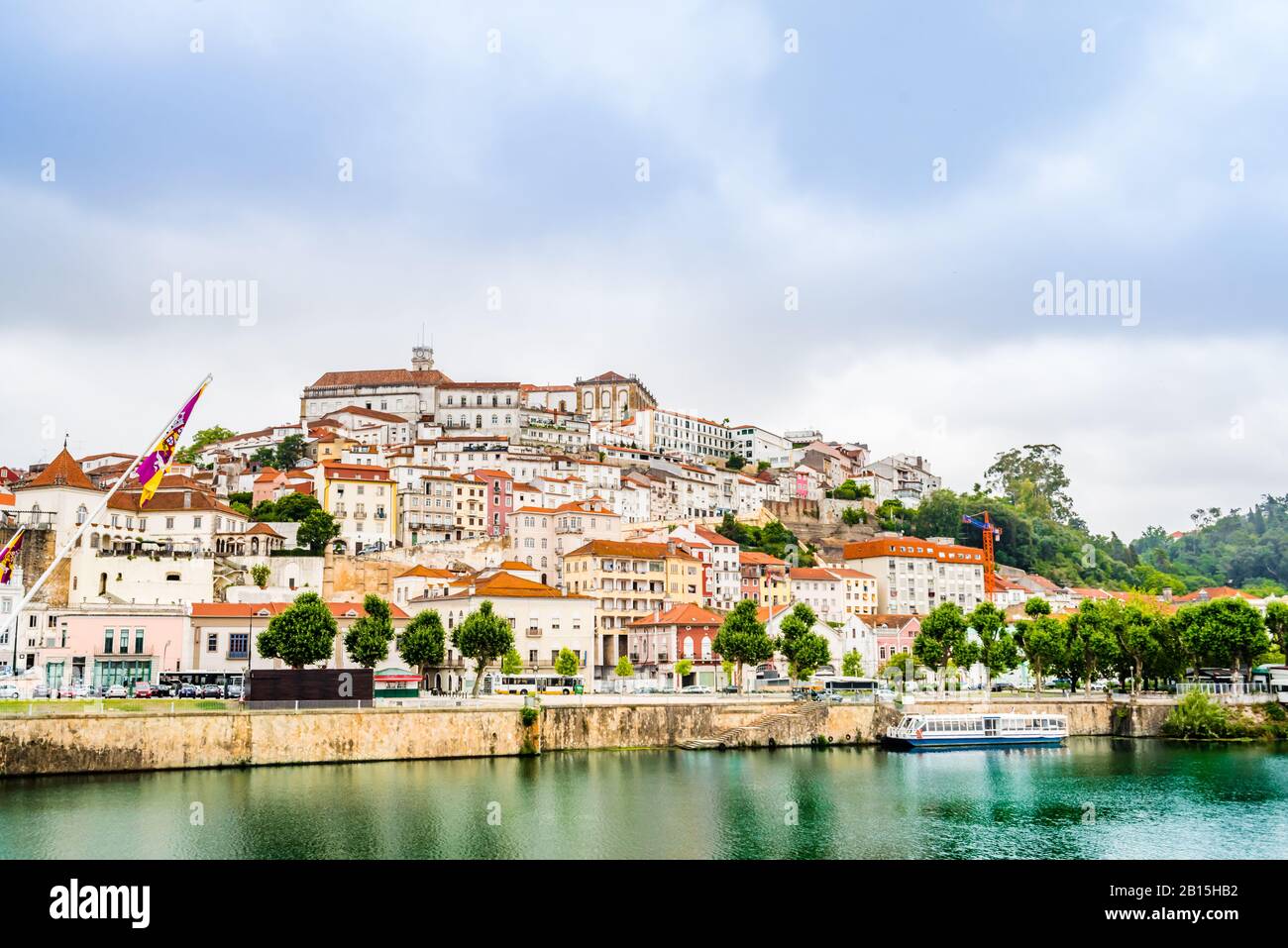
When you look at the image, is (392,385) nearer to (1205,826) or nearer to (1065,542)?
(1065,542)

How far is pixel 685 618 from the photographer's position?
80.8 metres

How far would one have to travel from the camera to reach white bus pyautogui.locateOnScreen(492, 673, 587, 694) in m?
62.8

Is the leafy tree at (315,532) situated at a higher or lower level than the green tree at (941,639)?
higher

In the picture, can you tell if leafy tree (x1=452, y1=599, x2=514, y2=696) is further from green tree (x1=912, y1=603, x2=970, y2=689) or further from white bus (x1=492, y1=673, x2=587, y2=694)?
green tree (x1=912, y1=603, x2=970, y2=689)

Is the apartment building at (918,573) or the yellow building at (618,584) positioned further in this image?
the apartment building at (918,573)

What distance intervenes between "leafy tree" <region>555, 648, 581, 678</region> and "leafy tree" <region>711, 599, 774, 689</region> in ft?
27.1

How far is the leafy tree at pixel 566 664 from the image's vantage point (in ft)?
222

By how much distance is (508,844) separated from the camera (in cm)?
3112

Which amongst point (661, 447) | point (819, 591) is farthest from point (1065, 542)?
point (819, 591)

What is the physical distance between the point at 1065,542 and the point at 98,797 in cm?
14260

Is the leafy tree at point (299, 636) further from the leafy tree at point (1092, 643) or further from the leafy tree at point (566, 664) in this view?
the leafy tree at point (1092, 643)

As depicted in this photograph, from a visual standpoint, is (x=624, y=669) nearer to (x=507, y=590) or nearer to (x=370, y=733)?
(x=507, y=590)

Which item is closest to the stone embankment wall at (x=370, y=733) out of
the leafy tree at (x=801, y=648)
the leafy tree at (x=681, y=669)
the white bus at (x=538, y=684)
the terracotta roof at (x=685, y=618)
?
the white bus at (x=538, y=684)

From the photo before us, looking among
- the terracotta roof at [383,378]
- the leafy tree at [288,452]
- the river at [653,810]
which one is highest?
the terracotta roof at [383,378]
